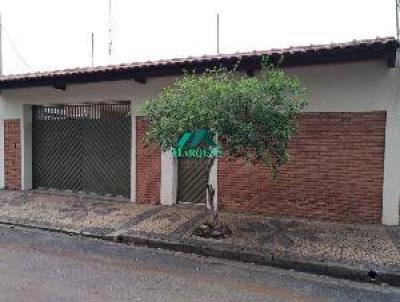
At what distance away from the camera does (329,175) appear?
8469 millimetres

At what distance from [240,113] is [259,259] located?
2257mm

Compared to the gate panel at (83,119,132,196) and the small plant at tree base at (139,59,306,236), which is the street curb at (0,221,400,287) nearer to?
the small plant at tree base at (139,59,306,236)

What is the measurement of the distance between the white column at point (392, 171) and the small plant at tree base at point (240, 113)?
2171 mm

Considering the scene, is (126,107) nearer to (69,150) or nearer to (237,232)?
(69,150)

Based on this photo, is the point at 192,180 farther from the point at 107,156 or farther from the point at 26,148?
the point at 26,148

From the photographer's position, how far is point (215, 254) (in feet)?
22.0

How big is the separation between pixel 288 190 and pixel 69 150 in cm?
642

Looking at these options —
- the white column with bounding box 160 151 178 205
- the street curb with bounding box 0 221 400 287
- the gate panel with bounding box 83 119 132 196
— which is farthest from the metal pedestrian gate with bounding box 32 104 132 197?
the street curb with bounding box 0 221 400 287

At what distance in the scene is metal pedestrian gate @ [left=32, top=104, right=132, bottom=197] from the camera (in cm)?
1109

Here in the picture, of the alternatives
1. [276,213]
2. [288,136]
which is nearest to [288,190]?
[276,213]

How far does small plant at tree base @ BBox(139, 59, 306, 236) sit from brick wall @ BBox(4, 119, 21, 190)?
23.6ft

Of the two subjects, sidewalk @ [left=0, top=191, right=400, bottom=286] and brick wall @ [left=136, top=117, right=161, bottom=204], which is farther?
brick wall @ [left=136, top=117, right=161, bottom=204]

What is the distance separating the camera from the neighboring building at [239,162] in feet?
26.3

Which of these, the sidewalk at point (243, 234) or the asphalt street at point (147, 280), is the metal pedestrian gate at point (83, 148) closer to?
the sidewalk at point (243, 234)
